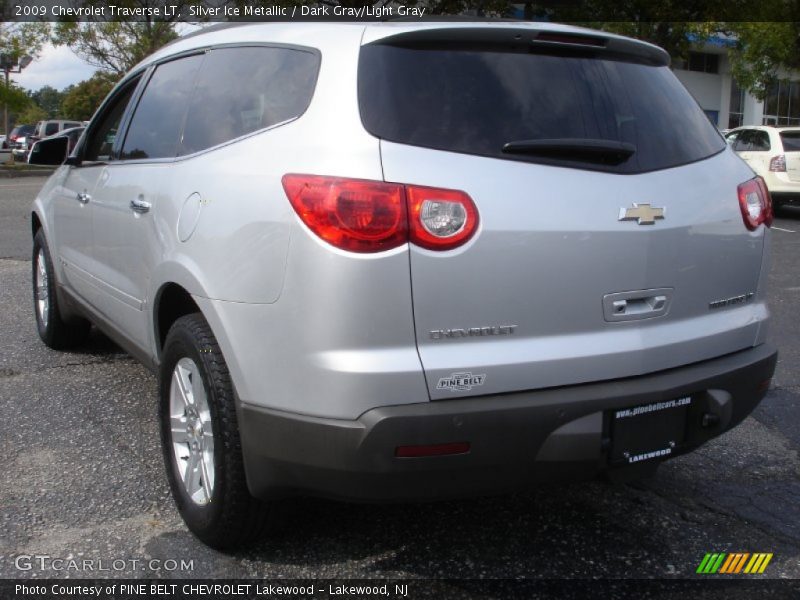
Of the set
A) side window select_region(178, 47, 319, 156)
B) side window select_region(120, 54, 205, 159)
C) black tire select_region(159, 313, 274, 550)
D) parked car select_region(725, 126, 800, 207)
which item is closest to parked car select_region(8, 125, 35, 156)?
parked car select_region(725, 126, 800, 207)

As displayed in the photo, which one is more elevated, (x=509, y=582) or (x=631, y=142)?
(x=631, y=142)

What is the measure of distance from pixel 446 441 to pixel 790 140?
1461 centimetres

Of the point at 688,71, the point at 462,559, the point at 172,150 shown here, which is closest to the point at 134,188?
the point at 172,150

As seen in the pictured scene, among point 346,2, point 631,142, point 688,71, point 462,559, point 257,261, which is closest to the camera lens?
point 257,261

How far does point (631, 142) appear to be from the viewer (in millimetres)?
2682

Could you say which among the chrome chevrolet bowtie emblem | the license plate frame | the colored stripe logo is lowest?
the colored stripe logo

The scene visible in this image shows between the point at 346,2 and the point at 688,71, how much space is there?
30455 millimetres

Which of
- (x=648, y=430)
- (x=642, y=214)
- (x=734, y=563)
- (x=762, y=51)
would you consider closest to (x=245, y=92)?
(x=642, y=214)

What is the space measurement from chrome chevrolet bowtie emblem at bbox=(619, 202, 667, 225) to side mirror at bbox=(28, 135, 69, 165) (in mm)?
3653

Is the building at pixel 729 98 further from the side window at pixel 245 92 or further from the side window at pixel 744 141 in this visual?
the side window at pixel 245 92

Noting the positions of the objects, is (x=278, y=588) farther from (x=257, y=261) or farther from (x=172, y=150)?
(x=172, y=150)

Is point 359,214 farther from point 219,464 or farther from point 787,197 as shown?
point 787,197

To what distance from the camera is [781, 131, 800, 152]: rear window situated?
1477 centimetres

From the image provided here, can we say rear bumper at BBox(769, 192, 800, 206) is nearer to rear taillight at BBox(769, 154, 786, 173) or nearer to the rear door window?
rear taillight at BBox(769, 154, 786, 173)
